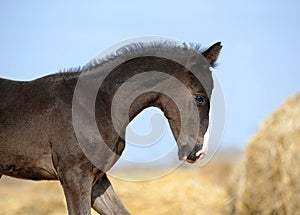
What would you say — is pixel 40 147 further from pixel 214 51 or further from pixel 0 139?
pixel 214 51

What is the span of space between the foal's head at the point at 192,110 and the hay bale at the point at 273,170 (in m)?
2.20

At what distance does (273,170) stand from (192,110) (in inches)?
94.7

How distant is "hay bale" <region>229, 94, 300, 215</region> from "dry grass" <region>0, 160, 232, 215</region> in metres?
0.55

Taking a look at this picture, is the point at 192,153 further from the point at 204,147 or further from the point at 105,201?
the point at 105,201

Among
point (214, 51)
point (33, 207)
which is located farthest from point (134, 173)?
point (214, 51)

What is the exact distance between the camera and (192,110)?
21.3ft

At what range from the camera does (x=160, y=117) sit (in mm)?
7031

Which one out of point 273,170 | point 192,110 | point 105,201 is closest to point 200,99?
point 192,110

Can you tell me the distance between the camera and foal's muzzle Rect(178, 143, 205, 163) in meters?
6.44

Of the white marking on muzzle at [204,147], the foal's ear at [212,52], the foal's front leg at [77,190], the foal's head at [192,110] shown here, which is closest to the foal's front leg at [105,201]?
the foal's front leg at [77,190]

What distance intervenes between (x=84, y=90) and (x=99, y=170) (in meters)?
0.80

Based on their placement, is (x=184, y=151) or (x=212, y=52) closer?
(x=184, y=151)

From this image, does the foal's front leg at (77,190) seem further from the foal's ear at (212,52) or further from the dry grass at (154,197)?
the dry grass at (154,197)

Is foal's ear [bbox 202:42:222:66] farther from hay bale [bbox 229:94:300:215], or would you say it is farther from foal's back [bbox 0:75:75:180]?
hay bale [bbox 229:94:300:215]
